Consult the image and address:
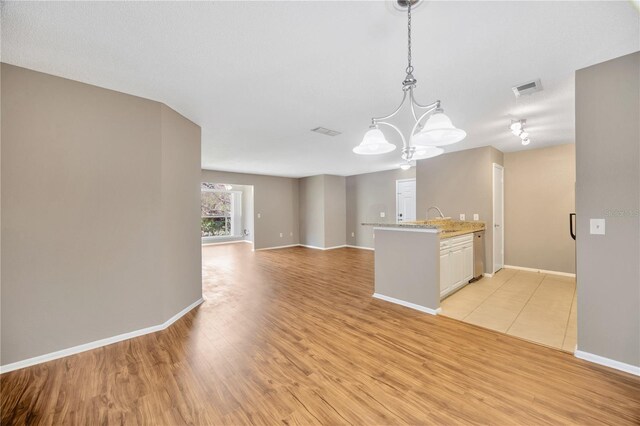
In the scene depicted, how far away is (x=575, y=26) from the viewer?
164cm

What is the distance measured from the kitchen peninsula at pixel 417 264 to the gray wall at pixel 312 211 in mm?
4654

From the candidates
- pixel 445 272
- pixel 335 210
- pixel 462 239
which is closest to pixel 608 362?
pixel 445 272

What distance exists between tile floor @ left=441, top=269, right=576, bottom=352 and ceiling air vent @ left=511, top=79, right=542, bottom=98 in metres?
2.45

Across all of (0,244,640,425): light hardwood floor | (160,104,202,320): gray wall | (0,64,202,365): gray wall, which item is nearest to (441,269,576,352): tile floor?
(0,244,640,425): light hardwood floor

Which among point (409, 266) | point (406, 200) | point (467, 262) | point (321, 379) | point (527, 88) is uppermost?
point (527, 88)

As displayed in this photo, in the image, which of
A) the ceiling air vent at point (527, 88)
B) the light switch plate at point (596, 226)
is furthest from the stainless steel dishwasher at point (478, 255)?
the ceiling air vent at point (527, 88)

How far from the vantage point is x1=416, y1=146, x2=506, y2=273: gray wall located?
455 cm

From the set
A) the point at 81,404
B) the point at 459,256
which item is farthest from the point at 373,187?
the point at 81,404

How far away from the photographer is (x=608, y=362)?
2.02 metres

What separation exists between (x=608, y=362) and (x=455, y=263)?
1733mm

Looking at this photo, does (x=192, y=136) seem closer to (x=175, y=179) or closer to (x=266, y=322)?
(x=175, y=179)

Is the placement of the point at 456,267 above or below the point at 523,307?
above

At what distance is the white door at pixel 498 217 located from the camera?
4.65 meters

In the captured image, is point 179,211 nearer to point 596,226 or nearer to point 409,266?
point 409,266
